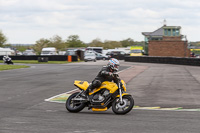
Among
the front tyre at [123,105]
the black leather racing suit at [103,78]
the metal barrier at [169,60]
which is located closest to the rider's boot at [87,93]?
the black leather racing suit at [103,78]

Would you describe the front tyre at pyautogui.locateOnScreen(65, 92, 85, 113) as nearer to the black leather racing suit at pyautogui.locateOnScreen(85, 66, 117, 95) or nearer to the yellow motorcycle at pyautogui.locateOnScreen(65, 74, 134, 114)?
the yellow motorcycle at pyautogui.locateOnScreen(65, 74, 134, 114)

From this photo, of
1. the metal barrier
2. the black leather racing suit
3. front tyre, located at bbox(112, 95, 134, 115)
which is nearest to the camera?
front tyre, located at bbox(112, 95, 134, 115)

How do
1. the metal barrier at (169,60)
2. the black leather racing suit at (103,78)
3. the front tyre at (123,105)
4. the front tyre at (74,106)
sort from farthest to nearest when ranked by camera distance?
the metal barrier at (169,60)
the front tyre at (74,106)
the black leather racing suit at (103,78)
the front tyre at (123,105)

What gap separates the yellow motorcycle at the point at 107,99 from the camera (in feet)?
32.0

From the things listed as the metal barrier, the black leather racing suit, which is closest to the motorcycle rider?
the black leather racing suit

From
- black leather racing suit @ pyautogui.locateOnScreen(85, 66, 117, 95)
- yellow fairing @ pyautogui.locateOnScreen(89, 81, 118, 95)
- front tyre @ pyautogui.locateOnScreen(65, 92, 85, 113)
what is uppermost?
black leather racing suit @ pyautogui.locateOnScreen(85, 66, 117, 95)

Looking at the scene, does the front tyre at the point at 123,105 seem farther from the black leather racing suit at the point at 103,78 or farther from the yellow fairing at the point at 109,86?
the black leather racing suit at the point at 103,78

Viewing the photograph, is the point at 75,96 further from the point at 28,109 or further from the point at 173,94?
the point at 173,94

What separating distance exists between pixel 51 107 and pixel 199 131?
529 cm

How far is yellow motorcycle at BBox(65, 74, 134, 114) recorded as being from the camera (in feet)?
32.0

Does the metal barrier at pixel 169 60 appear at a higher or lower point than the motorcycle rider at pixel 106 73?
lower

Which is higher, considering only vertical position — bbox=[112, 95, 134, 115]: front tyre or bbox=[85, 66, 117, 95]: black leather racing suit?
bbox=[85, 66, 117, 95]: black leather racing suit

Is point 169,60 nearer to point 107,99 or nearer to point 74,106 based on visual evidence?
point 74,106

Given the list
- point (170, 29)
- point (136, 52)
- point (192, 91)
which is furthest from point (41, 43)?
point (192, 91)
